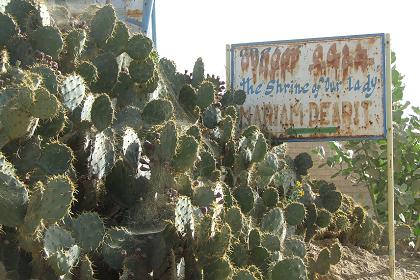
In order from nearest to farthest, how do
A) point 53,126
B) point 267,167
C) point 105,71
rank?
point 53,126
point 105,71
point 267,167

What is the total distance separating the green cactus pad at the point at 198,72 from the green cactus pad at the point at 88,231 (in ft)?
10.9

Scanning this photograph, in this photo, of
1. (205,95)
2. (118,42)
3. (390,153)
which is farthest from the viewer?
(390,153)

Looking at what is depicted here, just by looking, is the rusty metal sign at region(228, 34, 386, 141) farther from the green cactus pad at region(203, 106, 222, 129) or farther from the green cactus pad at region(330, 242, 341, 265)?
the green cactus pad at region(330, 242, 341, 265)

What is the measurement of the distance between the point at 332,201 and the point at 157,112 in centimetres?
258

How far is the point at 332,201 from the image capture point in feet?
24.0

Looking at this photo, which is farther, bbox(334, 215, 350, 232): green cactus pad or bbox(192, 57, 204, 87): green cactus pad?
bbox(334, 215, 350, 232): green cactus pad

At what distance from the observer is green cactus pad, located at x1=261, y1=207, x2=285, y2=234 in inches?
228

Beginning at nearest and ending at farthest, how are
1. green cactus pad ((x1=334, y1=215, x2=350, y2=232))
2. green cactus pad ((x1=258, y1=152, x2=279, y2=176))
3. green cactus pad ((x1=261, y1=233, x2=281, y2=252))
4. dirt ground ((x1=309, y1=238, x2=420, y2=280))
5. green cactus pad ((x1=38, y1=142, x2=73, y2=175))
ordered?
green cactus pad ((x1=38, y1=142, x2=73, y2=175)) < green cactus pad ((x1=261, y1=233, x2=281, y2=252)) < green cactus pad ((x1=258, y1=152, x2=279, y2=176)) < dirt ground ((x1=309, y1=238, x2=420, y2=280)) < green cactus pad ((x1=334, y1=215, x2=350, y2=232))

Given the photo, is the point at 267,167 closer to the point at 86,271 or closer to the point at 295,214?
the point at 295,214

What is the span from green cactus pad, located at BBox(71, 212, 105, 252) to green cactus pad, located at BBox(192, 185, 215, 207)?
1005mm

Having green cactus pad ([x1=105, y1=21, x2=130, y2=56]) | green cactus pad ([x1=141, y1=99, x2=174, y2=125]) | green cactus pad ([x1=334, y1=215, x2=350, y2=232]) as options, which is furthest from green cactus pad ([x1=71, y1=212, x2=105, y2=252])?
green cactus pad ([x1=334, y1=215, x2=350, y2=232])

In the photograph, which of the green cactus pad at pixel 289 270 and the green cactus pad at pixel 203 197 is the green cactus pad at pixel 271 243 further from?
the green cactus pad at pixel 203 197

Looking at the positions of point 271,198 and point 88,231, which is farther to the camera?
point 271,198


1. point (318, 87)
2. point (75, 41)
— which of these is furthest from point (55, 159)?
point (318, 87)
